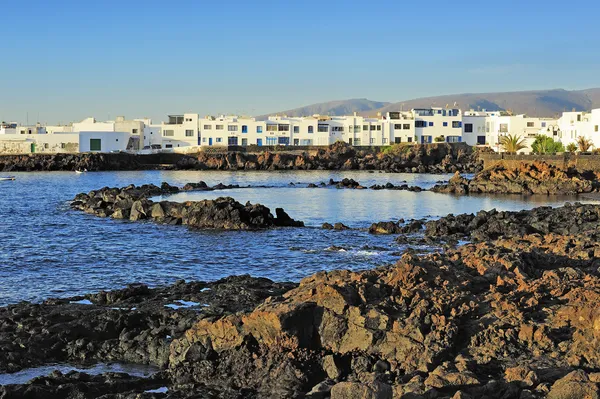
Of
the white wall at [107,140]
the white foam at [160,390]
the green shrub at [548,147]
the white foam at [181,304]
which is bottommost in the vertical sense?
the white foam at [160,390]

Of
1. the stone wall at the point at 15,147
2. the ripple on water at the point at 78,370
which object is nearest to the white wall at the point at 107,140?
the stone wall at the point at 15,147

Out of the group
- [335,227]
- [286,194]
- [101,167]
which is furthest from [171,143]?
[335,227]

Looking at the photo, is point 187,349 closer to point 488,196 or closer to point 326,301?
point 326,301

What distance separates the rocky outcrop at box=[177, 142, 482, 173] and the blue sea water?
4316cm

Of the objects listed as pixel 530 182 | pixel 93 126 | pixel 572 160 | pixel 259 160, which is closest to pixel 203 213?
pixel 530 182

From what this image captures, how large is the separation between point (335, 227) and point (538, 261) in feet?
63.7

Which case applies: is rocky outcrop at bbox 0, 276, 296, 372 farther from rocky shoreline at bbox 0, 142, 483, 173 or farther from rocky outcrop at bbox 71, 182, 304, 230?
rocky shoreline at bbox 0, 142, 483, 173

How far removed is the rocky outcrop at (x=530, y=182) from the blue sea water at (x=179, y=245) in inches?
156

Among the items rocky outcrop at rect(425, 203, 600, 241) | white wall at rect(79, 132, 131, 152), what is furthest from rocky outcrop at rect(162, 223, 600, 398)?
white wall at rect(79, 132, 131, 152)

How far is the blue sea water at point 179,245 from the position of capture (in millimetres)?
22281

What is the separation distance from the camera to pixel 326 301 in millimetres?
11773

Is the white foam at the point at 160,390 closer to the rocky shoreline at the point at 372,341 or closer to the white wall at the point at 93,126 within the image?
the rocky shoreline at the point at 372,341

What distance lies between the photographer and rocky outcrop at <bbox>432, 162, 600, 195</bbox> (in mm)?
57125

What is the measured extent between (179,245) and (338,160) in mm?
73514
